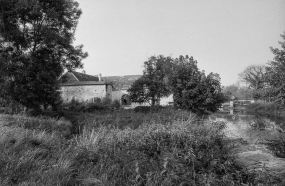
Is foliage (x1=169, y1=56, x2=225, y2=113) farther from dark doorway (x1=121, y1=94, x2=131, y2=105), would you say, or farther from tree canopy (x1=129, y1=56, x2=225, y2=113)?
dark doorway (x1=121, y1=94, x2=131, y2=105)

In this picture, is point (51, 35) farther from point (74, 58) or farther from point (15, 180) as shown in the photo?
point (15, 180)

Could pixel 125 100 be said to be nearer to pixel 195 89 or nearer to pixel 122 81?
pixel 122 81

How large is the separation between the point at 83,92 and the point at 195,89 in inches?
967

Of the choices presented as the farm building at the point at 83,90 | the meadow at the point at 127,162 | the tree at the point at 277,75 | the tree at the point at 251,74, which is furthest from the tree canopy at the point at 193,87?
the tree at the point at 251,74

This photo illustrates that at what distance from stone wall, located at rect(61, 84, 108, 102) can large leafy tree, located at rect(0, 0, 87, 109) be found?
1859 cm

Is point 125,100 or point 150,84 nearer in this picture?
point 150,84


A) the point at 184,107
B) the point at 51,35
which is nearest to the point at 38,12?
the point at 51,35

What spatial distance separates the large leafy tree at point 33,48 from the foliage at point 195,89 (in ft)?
30.4

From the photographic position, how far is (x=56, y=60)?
16219mm

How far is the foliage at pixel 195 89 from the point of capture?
1635 centimetres

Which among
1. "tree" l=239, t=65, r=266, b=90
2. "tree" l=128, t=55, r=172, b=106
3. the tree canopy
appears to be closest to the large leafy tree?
the tree canopy

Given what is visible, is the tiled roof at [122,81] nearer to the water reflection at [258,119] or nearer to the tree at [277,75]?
the water reflection at [258,119]

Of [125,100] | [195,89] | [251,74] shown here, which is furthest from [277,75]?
[251,74]

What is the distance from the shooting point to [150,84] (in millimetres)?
27703
